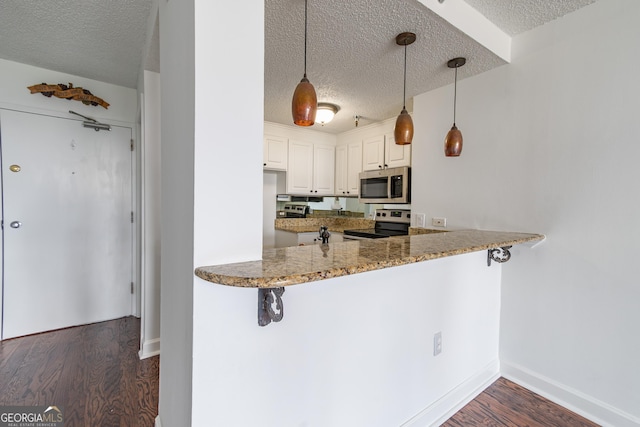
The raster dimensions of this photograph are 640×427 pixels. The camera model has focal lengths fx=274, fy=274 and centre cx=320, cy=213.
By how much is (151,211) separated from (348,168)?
255cm

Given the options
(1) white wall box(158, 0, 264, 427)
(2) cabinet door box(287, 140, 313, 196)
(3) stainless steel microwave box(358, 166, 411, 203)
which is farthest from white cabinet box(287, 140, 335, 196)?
(1) white wall box(158, 0, 264, 427)

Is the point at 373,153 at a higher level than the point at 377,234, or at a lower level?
higher

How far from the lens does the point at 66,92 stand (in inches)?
97.7

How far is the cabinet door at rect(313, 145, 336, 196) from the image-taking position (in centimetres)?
396

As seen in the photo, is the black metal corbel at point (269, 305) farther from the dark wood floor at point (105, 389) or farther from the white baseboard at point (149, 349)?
the white baseboard at point (149, 349)

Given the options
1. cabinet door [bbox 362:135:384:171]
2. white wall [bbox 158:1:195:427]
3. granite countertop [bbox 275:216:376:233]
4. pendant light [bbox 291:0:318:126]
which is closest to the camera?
white wall [bbox 158:1:195:427]

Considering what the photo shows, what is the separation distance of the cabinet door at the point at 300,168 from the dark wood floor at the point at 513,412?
2875 mm

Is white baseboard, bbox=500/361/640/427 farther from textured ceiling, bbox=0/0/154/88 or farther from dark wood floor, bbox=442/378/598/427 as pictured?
textured ceiling, bbox=0/0/154/88

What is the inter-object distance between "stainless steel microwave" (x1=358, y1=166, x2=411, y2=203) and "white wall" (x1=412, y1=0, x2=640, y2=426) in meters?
0.65

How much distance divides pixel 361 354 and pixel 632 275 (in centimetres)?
153

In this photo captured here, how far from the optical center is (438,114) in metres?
2.40

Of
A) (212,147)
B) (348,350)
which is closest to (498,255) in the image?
(348,350)

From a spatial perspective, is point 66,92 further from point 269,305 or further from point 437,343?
point 437,343

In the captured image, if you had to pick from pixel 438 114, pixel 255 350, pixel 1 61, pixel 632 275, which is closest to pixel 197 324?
pixel 255 350
